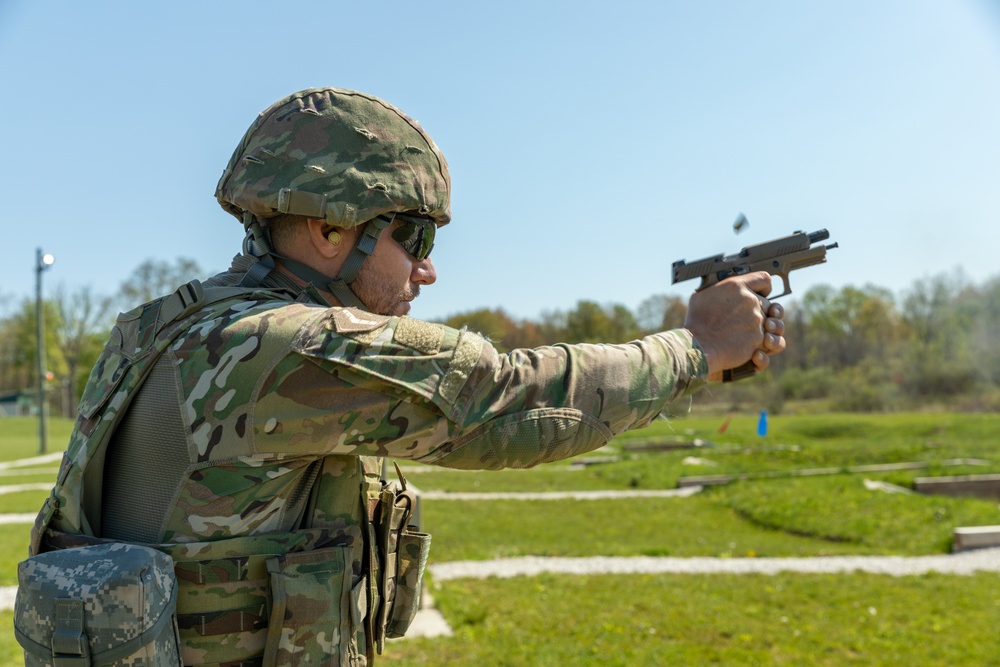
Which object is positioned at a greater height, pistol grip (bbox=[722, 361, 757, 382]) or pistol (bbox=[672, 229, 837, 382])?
pistol (bbox=[672, 229, 837, 382])

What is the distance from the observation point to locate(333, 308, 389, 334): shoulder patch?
75.9 inches

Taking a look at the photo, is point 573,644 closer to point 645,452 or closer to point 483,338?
point 483,338

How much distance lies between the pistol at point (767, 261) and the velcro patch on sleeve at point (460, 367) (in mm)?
1033

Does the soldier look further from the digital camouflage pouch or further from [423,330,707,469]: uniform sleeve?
the digital camouflage pouch

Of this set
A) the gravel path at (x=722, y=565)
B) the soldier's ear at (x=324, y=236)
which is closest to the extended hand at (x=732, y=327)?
the soldier's ear at (x=324, y=236)

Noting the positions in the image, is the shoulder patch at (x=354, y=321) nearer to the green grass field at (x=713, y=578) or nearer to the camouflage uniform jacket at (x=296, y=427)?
the camouflage uniform jacket at (x=296, y=427)

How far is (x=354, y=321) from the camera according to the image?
1955 millimetres

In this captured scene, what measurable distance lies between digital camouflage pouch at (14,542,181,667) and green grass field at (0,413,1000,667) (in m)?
1.42

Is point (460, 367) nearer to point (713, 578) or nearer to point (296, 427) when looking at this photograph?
point (296, 427)

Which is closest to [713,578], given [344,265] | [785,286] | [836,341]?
[785,286]

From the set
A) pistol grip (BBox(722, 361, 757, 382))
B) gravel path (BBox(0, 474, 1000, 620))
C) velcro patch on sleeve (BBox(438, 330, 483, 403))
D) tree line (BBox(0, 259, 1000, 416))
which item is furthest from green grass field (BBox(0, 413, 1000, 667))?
tree line (BBox(0, 259, 1000, 416))

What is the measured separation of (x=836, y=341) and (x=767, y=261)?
2369 inches

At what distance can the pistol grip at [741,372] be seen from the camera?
2372 millimetres

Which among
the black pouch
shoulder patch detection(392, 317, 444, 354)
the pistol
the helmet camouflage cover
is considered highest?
the helmet camouflage cover
